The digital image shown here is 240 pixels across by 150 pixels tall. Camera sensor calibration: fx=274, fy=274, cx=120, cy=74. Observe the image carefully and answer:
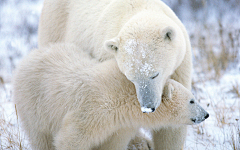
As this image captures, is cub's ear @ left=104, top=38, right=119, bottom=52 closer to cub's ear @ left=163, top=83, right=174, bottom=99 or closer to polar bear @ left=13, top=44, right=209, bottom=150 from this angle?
polar bear @ left=13, top=44, right=209, bottom=150

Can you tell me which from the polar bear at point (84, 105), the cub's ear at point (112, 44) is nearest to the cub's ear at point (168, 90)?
the polar bear at point (84, 105)

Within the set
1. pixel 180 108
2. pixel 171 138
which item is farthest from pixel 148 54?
pixel 171 138

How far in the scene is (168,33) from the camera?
282 centimetres

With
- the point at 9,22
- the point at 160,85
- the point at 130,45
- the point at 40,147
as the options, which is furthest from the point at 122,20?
the point at 9,22

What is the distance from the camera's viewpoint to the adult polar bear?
2.68 meters

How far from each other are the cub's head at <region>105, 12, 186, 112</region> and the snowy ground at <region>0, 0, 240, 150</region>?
4.32 ft

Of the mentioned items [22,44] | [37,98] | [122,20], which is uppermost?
[122,20]

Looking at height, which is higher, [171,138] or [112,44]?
[112,44]

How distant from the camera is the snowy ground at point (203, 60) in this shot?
3916 mm

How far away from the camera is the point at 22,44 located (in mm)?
9094

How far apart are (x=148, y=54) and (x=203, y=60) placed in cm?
479

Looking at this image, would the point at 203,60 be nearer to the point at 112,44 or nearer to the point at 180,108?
the point at 180,108

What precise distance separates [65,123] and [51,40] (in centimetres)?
242

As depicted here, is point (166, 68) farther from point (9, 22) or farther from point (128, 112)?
point (9, 22)
